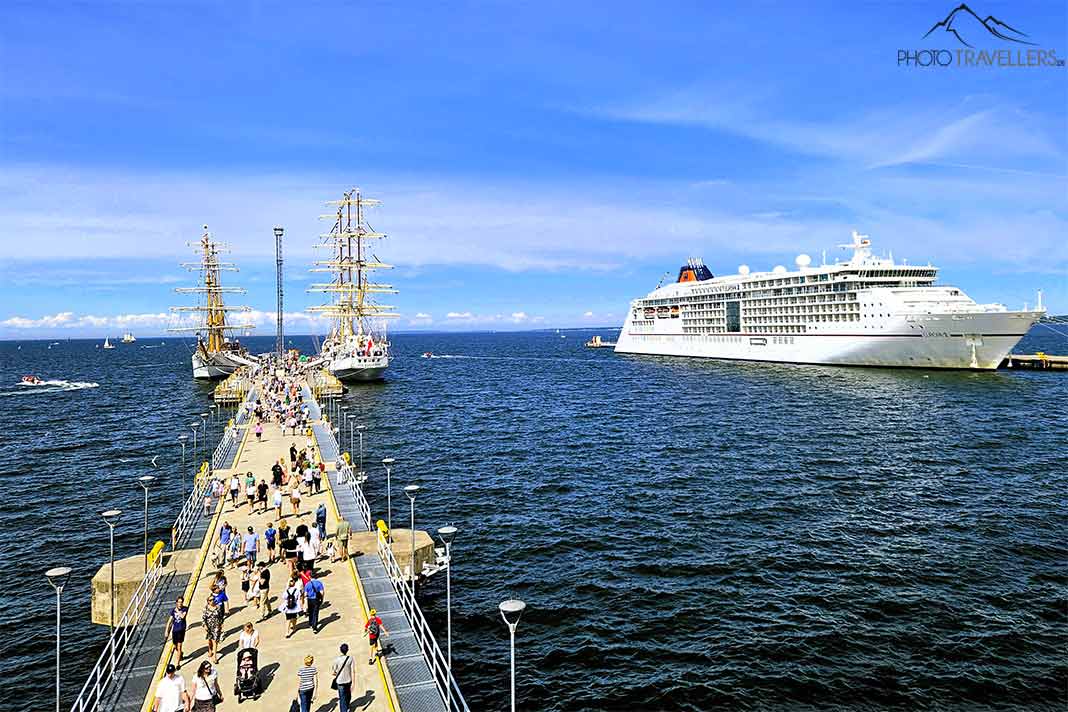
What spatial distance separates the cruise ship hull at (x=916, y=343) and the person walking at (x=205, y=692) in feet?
290

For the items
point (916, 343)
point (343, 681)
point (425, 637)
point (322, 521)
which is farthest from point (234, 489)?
point (916, 343)

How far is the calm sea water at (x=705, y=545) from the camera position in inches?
691

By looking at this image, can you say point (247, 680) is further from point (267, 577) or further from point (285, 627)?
point (267, 577)

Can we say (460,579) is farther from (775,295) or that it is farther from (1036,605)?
(775,295)

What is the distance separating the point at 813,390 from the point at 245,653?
6775 cm

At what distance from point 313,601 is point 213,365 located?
301 ft

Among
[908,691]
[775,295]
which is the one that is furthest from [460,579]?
[775,295]

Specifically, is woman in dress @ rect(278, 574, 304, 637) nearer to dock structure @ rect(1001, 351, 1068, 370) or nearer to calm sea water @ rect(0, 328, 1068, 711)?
calm sea water @ rect(0, 328, 1068, 711)

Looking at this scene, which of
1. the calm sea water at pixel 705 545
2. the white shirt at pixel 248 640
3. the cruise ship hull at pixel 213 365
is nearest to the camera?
the white shirt at pixel 248 640

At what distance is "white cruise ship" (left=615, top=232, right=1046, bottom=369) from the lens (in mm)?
79688


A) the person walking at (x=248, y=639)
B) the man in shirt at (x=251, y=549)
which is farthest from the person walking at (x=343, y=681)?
the man in shirt at (x=251, y=549)

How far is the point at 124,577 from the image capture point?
64.6 ft

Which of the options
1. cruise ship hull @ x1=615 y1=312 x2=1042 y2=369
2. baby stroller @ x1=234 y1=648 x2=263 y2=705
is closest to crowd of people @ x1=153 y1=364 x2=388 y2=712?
baby stroller @ x1=234 y1=648 x2=263 y2=705

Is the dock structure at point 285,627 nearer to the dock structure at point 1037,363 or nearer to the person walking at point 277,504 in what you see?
the person walking at point 277,504
